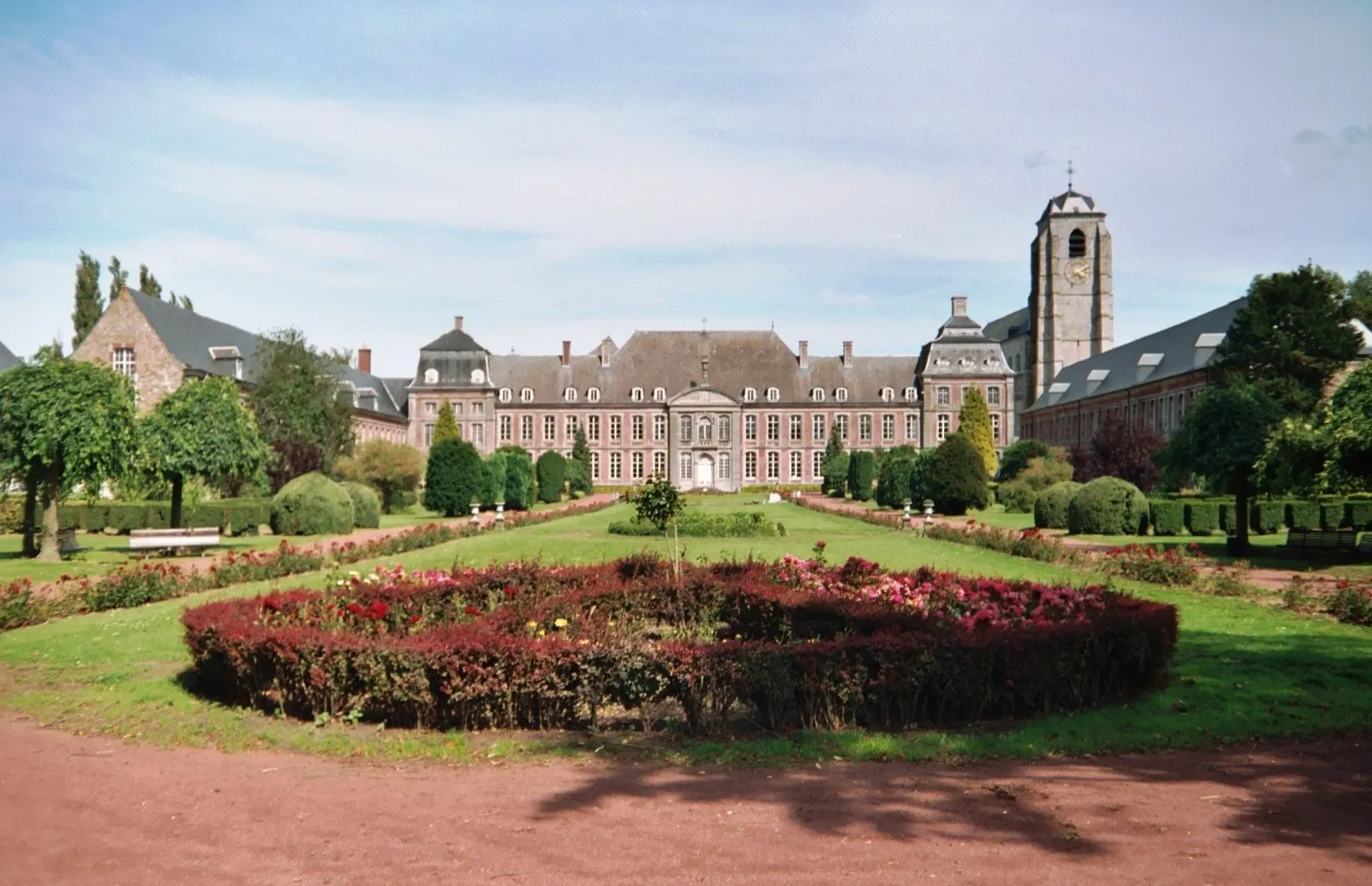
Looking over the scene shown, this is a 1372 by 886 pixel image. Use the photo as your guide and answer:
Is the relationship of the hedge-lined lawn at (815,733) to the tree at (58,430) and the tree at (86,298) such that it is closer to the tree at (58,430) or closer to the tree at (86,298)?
the tree at (58,430)

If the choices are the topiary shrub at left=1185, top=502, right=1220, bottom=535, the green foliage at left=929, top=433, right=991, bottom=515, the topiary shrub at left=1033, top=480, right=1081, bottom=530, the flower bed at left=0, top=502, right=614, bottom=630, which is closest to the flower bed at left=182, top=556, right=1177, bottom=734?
the flower bed at left=0, top=502, right=614, bottom=630

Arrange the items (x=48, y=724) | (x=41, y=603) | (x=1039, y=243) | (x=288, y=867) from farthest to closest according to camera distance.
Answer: (x=1039, y=243) < (x=41, y=603) < (x=48, y=724) < (x=288, y=867)

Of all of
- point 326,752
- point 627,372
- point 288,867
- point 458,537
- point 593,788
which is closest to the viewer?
point 288,867

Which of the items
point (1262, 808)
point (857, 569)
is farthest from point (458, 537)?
point (1262, 808)

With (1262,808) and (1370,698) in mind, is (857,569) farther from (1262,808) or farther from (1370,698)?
(1262,808)

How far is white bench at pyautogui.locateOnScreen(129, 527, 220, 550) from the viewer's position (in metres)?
18.2

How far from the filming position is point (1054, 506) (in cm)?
2634

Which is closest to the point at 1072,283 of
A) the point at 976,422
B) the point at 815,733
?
the point at 976,422

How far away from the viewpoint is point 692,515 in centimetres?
2528

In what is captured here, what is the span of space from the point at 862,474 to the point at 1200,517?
23.1 m

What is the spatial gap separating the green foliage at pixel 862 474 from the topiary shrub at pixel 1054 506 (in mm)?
19701

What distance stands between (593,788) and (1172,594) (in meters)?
10.3

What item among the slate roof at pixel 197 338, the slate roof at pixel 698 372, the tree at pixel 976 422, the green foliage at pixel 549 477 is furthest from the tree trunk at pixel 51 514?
the slate roof at pixel 698 372

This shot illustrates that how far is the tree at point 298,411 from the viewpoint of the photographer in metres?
35.1
